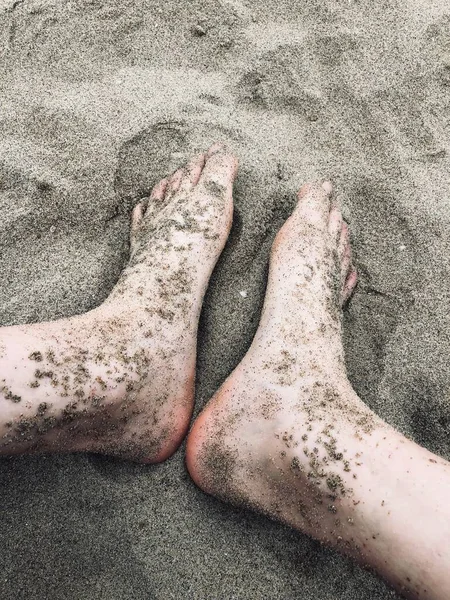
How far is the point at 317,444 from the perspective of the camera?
1345 millimetres

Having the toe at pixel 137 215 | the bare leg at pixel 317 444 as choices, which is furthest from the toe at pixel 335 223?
the toe at pixel 137 215

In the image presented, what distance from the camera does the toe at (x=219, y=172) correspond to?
1.75 metres

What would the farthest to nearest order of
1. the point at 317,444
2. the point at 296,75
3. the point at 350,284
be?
1. the point at 296,75
2. the point at 350,284
3. the point at 317,444

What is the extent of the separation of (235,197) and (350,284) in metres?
0.45

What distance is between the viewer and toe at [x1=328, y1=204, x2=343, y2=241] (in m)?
1.75

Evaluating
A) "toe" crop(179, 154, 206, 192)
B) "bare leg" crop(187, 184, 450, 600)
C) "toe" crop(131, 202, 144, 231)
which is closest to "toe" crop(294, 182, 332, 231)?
"bare leg" crop(187, 184, 450, 600)

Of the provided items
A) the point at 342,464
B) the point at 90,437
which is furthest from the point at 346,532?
the point at 90,437

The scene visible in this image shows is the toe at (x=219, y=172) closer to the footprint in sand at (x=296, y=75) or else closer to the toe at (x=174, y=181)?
the toe at (x=174, y=181)

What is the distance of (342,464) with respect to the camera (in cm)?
130

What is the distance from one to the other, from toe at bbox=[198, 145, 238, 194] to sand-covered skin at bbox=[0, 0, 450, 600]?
51 mm

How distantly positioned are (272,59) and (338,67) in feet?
0.72

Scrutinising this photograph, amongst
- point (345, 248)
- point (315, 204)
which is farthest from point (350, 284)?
point (315, 204)

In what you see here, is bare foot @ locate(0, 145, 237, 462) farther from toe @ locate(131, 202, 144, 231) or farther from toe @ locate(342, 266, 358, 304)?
toe @ locate(342, 266, 358, 304)

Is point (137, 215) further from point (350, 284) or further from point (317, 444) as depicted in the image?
point (317, 444)
